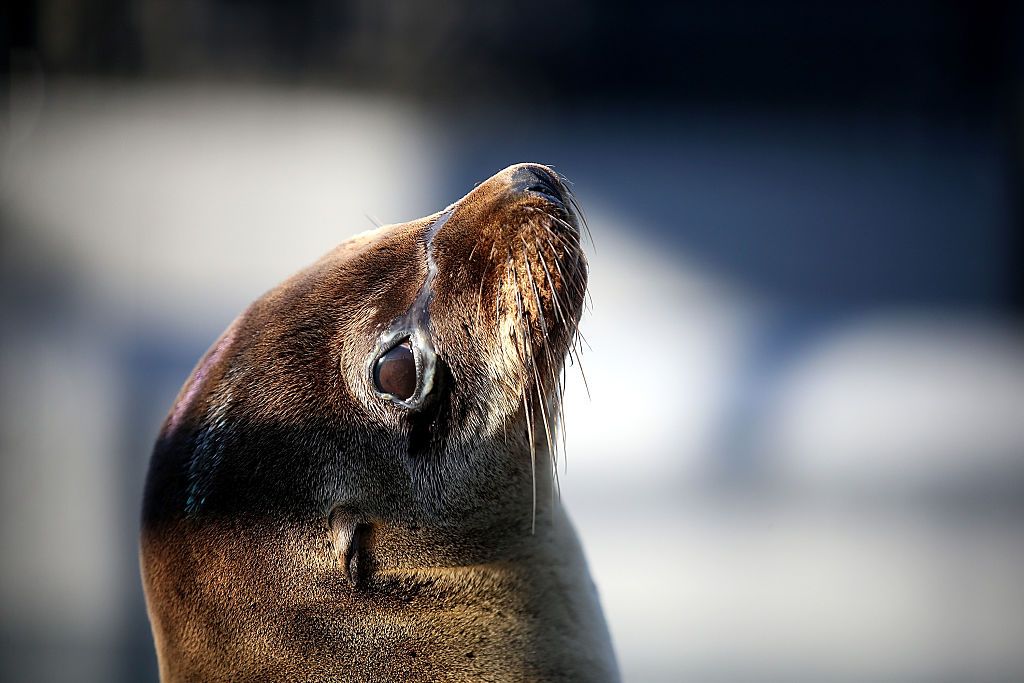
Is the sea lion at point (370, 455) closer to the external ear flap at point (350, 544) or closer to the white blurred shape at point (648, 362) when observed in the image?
the external ear flap at point (350, 544)

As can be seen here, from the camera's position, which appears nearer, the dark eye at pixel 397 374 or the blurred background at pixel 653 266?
the dark eye at pixel 397 374

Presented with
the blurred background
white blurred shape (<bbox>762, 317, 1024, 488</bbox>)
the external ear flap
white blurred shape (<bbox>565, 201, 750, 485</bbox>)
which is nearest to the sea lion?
the external ear flap

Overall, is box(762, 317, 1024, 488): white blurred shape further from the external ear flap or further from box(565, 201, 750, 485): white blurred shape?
the external ear flap

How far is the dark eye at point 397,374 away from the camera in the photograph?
0.76 meters

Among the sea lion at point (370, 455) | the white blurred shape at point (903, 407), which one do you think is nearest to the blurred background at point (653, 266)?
the white blurred shape at point (903, 407)

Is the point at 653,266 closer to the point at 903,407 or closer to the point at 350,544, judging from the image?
the point at 903,407

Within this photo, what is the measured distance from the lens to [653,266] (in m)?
2.71

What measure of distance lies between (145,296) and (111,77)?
647 millimetres

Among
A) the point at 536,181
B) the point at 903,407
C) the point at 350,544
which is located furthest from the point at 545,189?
the point at 903,407

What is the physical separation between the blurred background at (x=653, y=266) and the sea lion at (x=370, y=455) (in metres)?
1.41

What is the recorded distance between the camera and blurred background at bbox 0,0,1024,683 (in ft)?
7.79

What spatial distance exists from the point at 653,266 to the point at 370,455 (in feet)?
6.75

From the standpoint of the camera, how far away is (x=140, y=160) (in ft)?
8.18

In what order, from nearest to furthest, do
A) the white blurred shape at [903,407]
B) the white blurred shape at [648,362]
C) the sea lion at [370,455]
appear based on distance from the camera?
the sea lion at [370,455] → the white blurred shape at [648,362] → the white blurred shape at [903,407]
